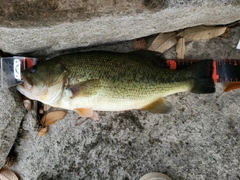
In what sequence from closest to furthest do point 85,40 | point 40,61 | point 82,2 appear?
1. point 82,2
2. point 85,40
3. point 40,61

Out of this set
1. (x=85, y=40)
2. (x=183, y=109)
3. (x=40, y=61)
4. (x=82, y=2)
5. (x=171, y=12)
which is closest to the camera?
(x=82, y=2)

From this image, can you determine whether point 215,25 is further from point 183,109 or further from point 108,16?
point 108,16

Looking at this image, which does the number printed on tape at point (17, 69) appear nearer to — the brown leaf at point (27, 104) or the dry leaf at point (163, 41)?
the brown leaf at point (27, 104)

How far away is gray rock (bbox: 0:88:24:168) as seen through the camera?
2.33 m

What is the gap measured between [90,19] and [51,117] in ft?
3.80

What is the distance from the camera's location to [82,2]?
171 centimetres

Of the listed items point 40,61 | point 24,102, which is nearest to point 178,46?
point 40,61

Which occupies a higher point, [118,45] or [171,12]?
[171,12]

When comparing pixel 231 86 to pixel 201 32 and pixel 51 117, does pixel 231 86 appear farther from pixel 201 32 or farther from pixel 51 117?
pixel 51 117

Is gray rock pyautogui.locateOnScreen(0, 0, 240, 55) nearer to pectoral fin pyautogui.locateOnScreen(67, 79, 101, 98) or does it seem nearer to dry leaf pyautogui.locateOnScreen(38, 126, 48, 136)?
pectoral fin pyautogui.locateOnScreen(67, 79, 101, 98)

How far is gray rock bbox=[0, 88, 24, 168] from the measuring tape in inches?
57.1

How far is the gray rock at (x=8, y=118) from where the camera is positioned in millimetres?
2330

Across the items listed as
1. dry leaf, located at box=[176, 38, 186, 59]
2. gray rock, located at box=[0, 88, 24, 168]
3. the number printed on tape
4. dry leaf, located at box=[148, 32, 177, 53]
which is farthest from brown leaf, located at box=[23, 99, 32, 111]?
dry leaf, located at box=[176, 38, 186, 59]

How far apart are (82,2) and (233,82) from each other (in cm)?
157
